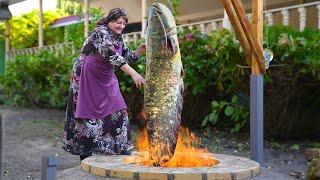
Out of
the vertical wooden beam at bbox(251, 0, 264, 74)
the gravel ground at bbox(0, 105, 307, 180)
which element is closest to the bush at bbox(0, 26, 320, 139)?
the gravel ground at bbox(0, 105, 307, 180)

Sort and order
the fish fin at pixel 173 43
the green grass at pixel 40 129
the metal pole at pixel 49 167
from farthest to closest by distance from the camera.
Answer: the green grass at pixel 40 129
the fish fin at pixel 173 43
the metal pole at pixel 49 167

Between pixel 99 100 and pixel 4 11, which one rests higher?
pixel 4 11

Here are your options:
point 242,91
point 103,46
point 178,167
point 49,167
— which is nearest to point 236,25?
point 103,46

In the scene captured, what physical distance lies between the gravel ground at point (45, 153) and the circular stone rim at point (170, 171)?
2.3 inches

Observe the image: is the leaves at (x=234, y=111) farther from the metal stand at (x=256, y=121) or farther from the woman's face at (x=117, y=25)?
the woman's face at (x=117, y=25)

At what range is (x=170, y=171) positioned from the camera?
3.01 meters

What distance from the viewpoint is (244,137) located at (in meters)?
7.61

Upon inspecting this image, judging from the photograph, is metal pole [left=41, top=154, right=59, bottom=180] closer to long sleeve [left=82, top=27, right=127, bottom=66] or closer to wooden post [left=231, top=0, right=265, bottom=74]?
long sleeve [left=82, top=27, right=127, bottom=66]

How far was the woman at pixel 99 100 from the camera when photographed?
4391 mm

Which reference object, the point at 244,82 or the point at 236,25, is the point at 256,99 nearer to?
the point at 236,25

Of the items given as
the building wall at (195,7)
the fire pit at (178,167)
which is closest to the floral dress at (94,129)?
the fire pit at (178,167)

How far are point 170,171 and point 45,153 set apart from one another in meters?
4.17

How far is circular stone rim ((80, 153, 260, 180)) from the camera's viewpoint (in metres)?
2.95

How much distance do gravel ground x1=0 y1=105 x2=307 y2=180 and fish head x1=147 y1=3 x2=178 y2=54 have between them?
848 millimetres
